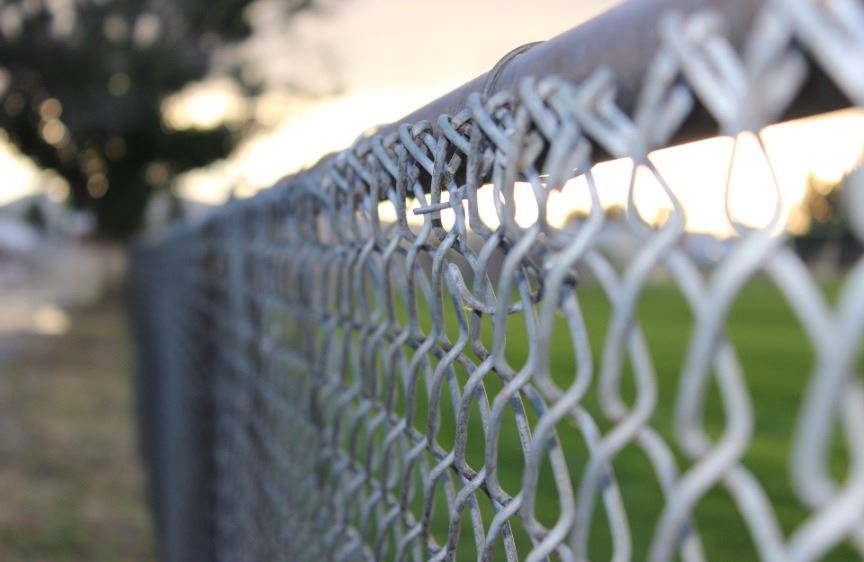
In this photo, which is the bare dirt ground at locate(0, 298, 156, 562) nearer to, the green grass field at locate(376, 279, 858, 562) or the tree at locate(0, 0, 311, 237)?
the green grass field at locate(376, 279, 858, 562)

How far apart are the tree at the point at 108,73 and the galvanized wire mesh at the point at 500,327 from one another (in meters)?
21.4

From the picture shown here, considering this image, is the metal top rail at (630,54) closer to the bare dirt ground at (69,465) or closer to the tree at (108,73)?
the bare dirt ground at (69,465)

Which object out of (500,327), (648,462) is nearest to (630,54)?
(500,327)

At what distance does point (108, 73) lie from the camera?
23.9 metres

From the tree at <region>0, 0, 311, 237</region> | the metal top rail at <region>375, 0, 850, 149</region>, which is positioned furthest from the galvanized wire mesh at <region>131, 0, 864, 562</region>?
the tree at <region>0, 0, 311, 237</region>

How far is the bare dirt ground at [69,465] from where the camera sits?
5.95 metres

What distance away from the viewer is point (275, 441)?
257cm

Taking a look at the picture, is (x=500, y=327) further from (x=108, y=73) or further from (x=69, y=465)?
(x=108, y=73)

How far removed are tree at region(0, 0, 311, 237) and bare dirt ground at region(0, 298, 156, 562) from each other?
10498mm

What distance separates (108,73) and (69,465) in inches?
692

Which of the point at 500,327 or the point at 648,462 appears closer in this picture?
the point at 500,327

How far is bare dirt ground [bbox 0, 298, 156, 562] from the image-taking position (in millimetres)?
5945

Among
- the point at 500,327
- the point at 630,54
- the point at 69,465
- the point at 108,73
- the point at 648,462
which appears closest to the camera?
the point at 630,54

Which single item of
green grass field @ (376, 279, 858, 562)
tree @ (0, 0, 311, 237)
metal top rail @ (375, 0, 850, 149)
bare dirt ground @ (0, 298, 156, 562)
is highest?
tree @ (0, 0, 311, 237)
